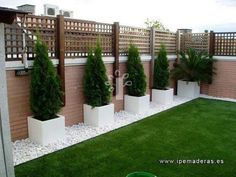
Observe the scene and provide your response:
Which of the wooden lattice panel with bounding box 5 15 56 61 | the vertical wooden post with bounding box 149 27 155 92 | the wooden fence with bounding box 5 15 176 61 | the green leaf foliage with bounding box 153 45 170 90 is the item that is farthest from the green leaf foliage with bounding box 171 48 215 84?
the wooden lattice panel with bounding box 5 15 56 61

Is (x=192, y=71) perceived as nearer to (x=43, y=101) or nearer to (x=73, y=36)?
(x=73, y=36)

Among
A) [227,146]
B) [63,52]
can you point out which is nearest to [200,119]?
[227,146]

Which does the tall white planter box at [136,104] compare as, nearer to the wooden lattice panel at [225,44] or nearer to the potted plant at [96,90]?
the potted plant at [96,90]

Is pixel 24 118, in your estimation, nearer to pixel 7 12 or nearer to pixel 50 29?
pixel 50 29

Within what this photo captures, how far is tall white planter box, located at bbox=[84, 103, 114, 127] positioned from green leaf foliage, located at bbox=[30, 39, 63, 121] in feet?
3.52

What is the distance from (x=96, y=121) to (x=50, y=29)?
6.81 ft

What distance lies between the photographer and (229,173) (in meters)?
3.62

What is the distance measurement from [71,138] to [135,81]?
8.72ft

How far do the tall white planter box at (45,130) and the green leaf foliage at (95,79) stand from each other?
1055 millimetres

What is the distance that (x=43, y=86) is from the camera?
4.80m

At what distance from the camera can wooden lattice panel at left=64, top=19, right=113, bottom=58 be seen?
5598mm

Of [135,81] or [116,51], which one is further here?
[135,81]

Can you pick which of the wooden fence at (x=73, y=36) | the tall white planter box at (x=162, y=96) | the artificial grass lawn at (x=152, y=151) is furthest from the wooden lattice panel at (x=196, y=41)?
the artificial grass lawn at (x=152, y=151)

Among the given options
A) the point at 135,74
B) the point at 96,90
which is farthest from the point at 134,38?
the point at 96,90
